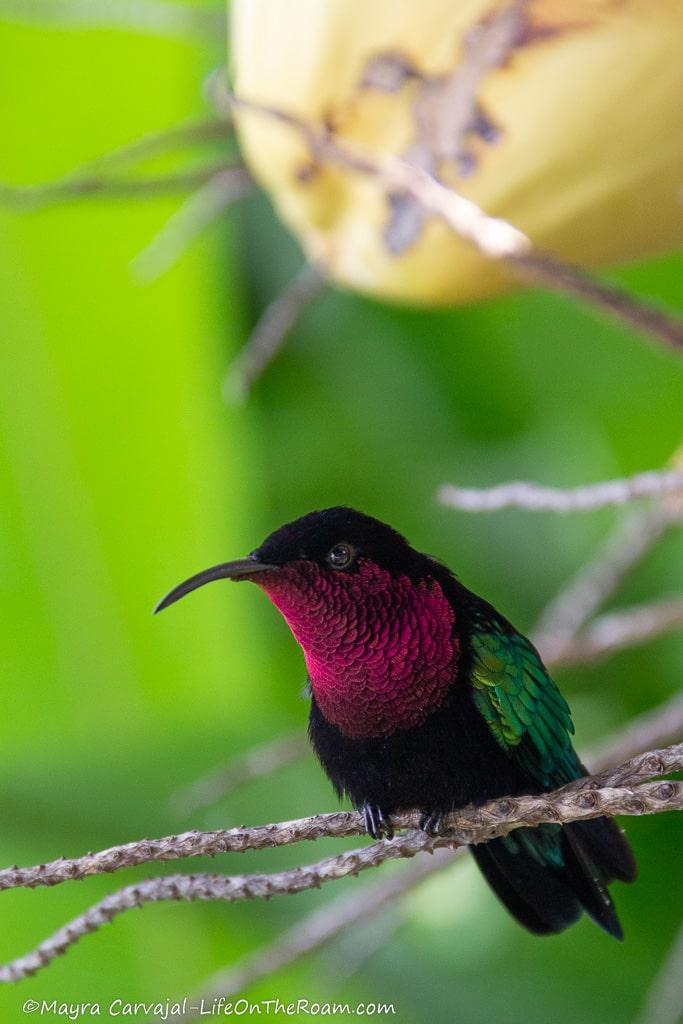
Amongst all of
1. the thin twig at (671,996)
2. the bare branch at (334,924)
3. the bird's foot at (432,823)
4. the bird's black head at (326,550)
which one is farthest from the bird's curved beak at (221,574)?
the thin twig at (671,996)

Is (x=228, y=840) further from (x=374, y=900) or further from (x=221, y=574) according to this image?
(x=374, y=900)

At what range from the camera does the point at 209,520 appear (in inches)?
35.6

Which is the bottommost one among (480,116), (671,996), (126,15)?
(671,996)

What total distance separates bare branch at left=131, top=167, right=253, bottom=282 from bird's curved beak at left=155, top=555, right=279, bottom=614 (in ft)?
1.35

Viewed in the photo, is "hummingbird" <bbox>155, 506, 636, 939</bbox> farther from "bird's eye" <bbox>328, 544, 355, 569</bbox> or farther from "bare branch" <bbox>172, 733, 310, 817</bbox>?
"bare branch" <bbox>172, 733, 310, 817</bbox>

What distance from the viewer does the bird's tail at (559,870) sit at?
347mm

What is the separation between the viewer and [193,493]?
3.02 feet

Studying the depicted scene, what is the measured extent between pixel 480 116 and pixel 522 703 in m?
0.26

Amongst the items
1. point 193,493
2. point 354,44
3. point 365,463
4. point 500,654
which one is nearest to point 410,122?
point 354,44

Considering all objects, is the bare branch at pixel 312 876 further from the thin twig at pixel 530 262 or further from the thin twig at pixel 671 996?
the thin twig at pixel 671 996

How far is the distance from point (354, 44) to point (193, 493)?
452 mm

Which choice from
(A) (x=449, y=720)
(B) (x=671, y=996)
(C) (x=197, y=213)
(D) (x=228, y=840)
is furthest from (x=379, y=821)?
(C) (x=197, y=213)

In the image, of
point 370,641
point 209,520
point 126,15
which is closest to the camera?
point 370,641

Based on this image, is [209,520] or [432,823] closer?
[432,823]
